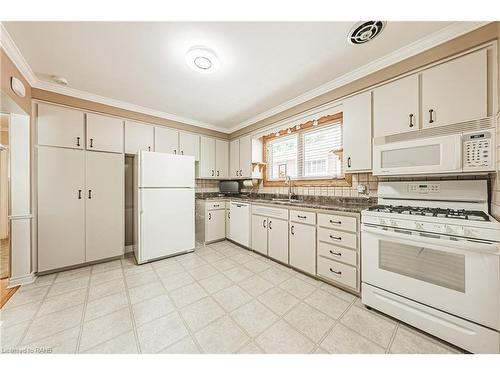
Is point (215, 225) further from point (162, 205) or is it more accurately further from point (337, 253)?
point (337, 253)

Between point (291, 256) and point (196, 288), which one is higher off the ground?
point (291, 256)

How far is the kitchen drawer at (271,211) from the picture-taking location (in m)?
2.51

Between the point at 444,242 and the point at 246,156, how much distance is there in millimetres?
3031

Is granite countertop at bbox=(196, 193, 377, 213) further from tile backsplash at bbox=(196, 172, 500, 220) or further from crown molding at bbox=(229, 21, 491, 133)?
crown molding at bbox=(229, 21, 491, 133)

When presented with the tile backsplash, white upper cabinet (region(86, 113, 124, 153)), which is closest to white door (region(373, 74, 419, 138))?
the tile backsplash

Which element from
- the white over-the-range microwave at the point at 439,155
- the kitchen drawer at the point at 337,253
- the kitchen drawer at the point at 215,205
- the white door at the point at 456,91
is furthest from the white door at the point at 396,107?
the kitchen drawer at the point at 215,205

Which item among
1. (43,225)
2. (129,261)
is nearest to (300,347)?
(129,261)

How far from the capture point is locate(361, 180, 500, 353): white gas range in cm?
113

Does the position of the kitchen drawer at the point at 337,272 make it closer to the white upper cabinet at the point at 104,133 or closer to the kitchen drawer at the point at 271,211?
the kitchen drawer at the point at 271,211

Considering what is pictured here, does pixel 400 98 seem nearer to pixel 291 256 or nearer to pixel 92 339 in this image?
pixel 291 256

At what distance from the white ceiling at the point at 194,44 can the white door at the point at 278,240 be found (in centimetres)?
188

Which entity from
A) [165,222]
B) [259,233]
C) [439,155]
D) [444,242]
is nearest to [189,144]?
[165,222]
